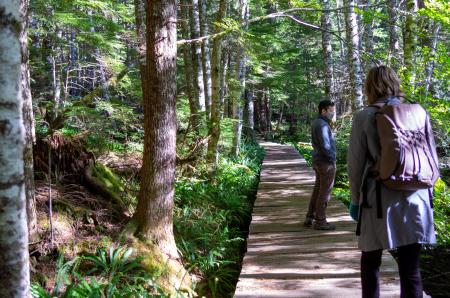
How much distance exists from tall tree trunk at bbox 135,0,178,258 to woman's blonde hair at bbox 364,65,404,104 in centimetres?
268

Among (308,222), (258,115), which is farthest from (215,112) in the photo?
(258,115)

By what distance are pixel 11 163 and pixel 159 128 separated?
10.3ft

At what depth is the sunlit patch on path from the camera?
444cm

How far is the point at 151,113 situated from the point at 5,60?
3201mm

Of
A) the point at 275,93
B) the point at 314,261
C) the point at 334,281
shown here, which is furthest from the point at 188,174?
the point at 275,93

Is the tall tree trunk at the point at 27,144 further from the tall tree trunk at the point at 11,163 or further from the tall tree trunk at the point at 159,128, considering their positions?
the tall tree trunk at the point at 11,163

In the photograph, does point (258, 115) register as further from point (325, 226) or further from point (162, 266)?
point (162, 266)

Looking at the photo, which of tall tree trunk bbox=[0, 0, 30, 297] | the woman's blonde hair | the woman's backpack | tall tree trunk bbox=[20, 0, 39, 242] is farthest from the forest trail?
tall tree trunk bbox=[0, 0, 30, 297]

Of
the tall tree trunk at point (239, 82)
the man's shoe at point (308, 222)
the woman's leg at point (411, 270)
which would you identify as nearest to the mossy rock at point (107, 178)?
the man's shoe at point (308, 222)

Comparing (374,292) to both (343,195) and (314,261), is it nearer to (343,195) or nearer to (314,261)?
(314,261)

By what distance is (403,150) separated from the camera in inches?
115

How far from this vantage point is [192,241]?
6480 mm

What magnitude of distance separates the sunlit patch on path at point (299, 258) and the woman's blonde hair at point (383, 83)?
6.69ft

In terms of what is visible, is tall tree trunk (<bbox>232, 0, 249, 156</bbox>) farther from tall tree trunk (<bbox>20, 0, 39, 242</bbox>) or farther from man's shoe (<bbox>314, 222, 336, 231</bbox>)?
tall tree trunk (<bbox>20, 0, 39, 242</bbox>)
